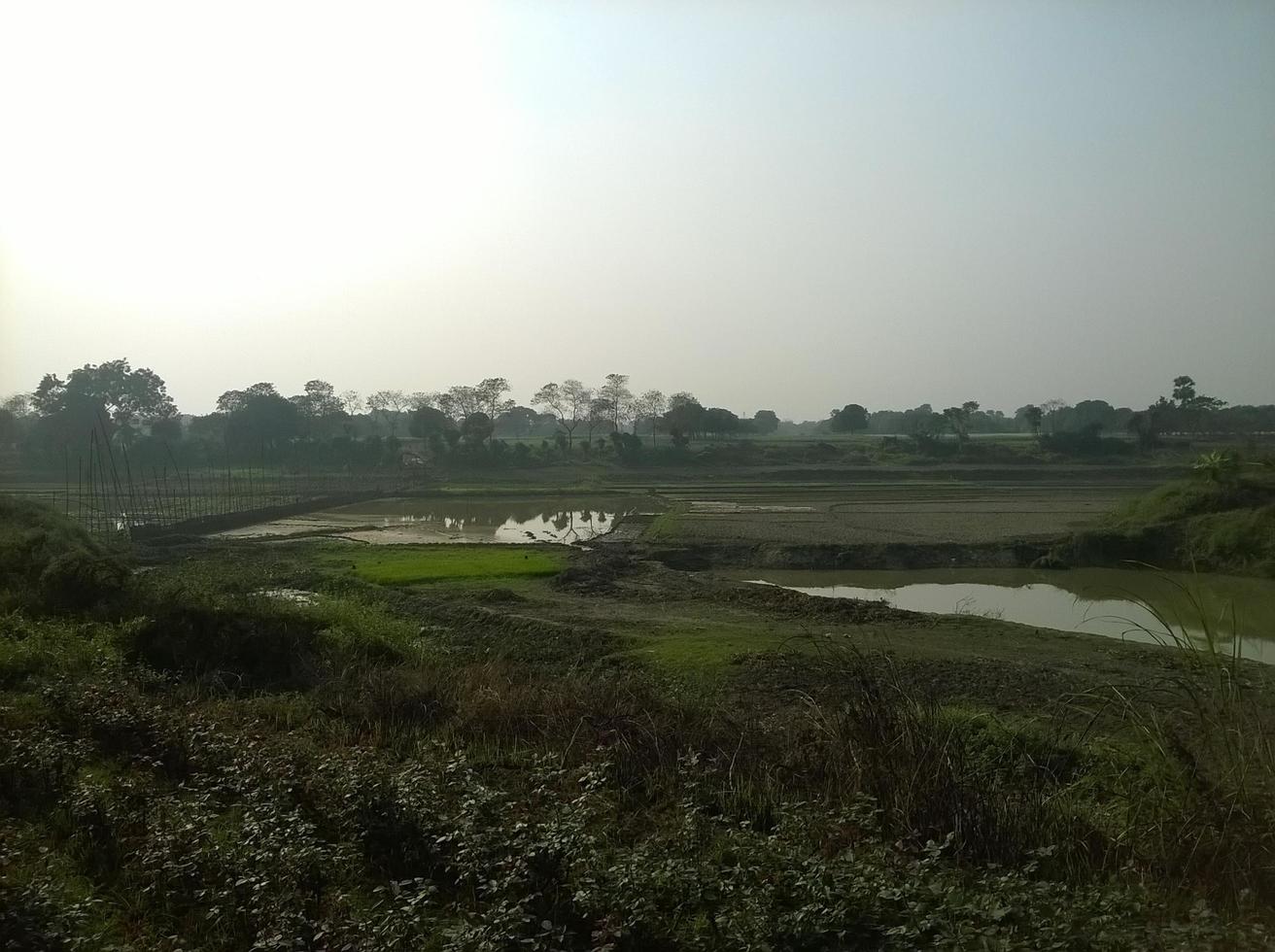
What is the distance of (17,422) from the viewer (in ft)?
168

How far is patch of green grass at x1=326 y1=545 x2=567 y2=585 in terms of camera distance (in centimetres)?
2134

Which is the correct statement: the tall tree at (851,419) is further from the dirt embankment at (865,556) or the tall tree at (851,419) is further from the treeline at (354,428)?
the dirt embankment at (865,556)

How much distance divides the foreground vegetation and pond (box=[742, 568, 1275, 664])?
26.8ft

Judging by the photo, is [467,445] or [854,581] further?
[467,445]

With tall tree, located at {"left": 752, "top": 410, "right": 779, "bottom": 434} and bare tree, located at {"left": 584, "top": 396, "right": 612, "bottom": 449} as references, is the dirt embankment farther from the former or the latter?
tall tree, located at {"left": 752, "top": 410, "right": 779, "bottom": 434}

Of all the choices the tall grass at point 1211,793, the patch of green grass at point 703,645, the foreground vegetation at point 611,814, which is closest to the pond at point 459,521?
the patch of green grass at point 703,645

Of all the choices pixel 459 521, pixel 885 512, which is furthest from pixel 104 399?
pixel 885 512

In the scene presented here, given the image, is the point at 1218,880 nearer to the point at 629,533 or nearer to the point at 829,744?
the point at 829,744

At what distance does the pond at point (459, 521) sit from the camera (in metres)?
31.4

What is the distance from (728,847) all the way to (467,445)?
60261 millimetres

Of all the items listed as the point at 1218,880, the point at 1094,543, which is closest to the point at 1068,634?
the point at 1094,543

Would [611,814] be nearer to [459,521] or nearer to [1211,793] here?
[1211,793]

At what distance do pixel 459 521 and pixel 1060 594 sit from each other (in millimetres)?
23263

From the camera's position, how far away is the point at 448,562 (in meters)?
23.3
